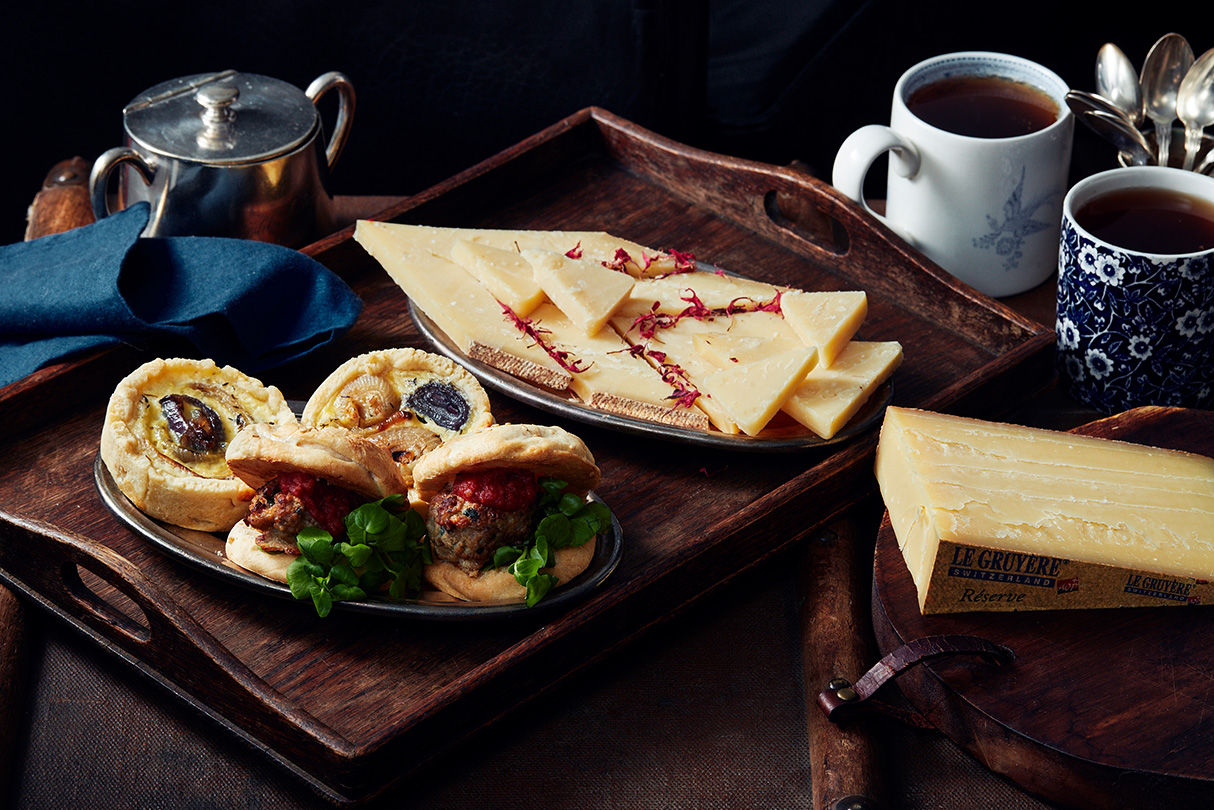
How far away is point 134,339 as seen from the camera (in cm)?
168

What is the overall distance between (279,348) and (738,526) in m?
0.71

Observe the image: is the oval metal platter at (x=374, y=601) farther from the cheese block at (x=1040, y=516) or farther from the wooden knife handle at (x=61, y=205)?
the wooden knife handle at (x=61, y=205)

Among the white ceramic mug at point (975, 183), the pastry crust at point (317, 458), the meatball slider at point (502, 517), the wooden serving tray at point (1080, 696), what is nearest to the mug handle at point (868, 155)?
the white ceramic mug at point (975, 183)

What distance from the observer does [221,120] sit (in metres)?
1.88

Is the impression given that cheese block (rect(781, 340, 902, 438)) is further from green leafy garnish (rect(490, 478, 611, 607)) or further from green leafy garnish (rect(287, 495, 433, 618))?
green leafy garnish (rect(287, 495, 433, 618))

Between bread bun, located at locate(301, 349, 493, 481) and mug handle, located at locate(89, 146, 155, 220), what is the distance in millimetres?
598

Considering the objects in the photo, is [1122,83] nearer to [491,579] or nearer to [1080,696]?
[1080,696]

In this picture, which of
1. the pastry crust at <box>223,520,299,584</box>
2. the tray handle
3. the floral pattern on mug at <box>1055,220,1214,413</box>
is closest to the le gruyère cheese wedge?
the pastry crust at <box>223,520,299,584</box>

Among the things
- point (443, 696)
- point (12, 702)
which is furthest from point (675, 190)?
point (12, 702)

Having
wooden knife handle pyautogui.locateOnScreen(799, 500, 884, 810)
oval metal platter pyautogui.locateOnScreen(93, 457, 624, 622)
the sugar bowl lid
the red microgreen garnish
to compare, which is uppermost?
the sugar bowl lid

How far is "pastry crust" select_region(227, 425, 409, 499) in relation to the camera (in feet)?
4.16

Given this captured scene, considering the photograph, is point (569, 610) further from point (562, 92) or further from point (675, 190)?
point (562, 92)

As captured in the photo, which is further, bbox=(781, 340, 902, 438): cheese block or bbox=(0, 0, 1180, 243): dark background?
bbox=(0, 0, 1180, 243): dark background

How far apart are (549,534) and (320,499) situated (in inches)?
9.8
